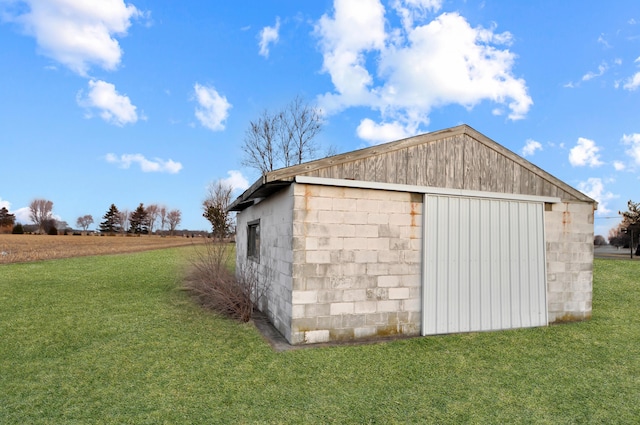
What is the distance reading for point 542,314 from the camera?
22.4 feet

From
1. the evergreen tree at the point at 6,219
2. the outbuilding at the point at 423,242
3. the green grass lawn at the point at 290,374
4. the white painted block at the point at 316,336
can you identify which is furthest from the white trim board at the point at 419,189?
the evergreen tree at the point at 6,219

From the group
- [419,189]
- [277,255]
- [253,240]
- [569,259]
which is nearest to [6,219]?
[253,240]

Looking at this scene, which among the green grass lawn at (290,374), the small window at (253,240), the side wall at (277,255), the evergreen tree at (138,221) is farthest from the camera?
the evergreen tree at (138,221)

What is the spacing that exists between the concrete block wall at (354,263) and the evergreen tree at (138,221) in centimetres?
6651

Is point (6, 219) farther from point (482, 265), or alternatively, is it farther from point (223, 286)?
point (482, 265)

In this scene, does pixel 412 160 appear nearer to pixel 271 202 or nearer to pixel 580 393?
pixel 271 202

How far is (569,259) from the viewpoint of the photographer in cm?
716

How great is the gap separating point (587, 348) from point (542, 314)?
120 centimetres

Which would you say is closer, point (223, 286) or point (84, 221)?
point (223, 286)

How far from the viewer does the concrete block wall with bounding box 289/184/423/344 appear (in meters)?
5.43

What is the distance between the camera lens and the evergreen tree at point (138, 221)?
209 feet

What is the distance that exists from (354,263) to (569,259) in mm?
4672

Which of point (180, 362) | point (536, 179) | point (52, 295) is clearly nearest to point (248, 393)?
point (180, 362)

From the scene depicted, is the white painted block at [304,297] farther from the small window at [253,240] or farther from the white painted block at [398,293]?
the small window at [253,240]
